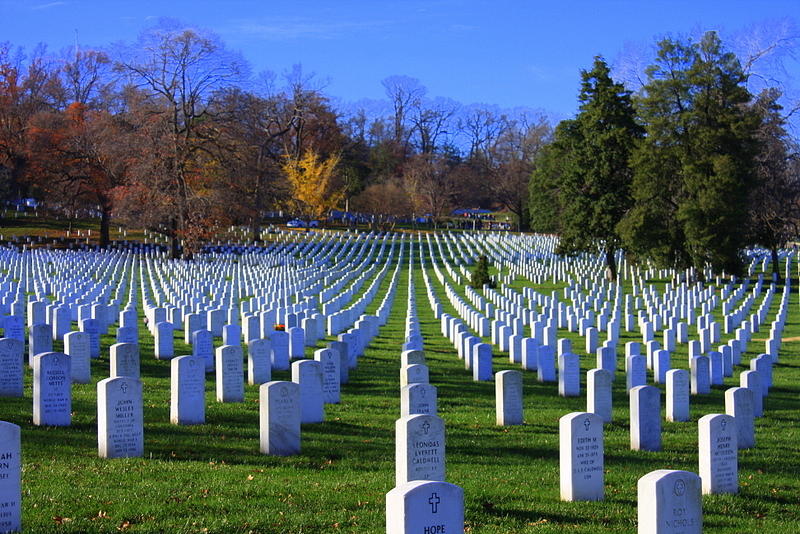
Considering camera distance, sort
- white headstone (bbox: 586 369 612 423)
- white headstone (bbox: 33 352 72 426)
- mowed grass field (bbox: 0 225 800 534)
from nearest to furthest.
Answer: mowed grass field (bbox: 0 225 800 534), white headstone (bbox: 33 352 72 426), white headstone (bbox: 586 369 612 423)

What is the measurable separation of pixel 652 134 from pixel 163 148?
997 inches

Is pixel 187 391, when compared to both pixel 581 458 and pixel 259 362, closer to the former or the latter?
pixel 259 362

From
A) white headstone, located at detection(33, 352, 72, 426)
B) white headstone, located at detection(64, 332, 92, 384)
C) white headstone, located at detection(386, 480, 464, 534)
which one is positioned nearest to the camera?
white headstone, located at detection(386, 480, 464, 534)

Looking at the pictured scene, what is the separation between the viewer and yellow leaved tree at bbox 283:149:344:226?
275 ft

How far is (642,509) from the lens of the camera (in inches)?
239

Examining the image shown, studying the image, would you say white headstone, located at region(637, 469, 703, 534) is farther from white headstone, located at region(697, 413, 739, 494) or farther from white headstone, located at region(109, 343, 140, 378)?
white headstone, located at region(109, 343, 140, 378)

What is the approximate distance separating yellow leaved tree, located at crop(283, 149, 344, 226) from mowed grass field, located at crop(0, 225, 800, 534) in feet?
229

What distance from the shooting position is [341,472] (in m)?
8.94

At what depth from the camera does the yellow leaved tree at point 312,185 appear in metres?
83.9

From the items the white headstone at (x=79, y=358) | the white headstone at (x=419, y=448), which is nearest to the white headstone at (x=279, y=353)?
the white headstone at (x=79, y=358)

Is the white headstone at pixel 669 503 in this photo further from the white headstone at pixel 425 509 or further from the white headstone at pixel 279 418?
the white headstone at pixel 279 418

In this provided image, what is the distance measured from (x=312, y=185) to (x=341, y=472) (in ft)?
249

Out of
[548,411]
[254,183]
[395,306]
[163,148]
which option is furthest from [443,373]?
[254,183]

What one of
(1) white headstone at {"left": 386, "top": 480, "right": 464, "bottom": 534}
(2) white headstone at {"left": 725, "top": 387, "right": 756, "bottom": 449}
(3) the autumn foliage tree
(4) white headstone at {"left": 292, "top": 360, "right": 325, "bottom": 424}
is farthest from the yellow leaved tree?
(1) white headstone at {"left": 386, "top": 480, "right": 464, "bottom": 534}
